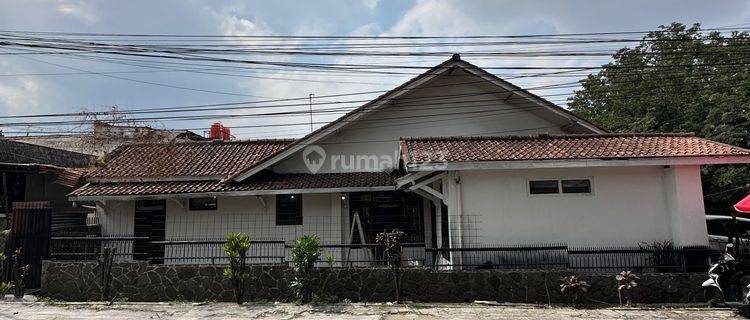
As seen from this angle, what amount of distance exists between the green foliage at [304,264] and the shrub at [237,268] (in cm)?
99

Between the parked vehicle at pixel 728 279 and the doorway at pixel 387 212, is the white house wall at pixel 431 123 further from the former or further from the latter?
the parked vehicle at pixel 728 279

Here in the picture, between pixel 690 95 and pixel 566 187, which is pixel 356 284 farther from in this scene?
pixel 690 95

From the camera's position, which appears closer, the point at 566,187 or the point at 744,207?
the point at 744,207

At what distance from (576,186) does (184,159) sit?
37.9 feet

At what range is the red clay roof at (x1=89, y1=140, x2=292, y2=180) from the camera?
13453mm

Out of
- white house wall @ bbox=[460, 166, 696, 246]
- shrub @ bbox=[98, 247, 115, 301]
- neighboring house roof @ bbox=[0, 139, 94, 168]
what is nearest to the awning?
white house wall @ bbox=[460, 166, 696, 246]

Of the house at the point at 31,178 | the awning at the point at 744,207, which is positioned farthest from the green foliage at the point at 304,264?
the house at the point at 31,178

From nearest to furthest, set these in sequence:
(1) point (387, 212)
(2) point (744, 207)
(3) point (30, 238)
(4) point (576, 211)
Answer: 1. (2) point (744, 207)
2. (3) point (30, 238)
3. (4) point (576, 211)
4. (1) point (387, 212)

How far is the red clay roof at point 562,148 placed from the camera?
913 cm

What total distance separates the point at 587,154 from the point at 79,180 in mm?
15207

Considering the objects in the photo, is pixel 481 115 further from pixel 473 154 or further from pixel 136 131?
pixel 136 131

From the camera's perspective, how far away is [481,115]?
13992 millimetres

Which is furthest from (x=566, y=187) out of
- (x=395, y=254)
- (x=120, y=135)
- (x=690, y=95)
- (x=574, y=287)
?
(x=120, y=135)

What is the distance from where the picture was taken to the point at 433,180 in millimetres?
10086
